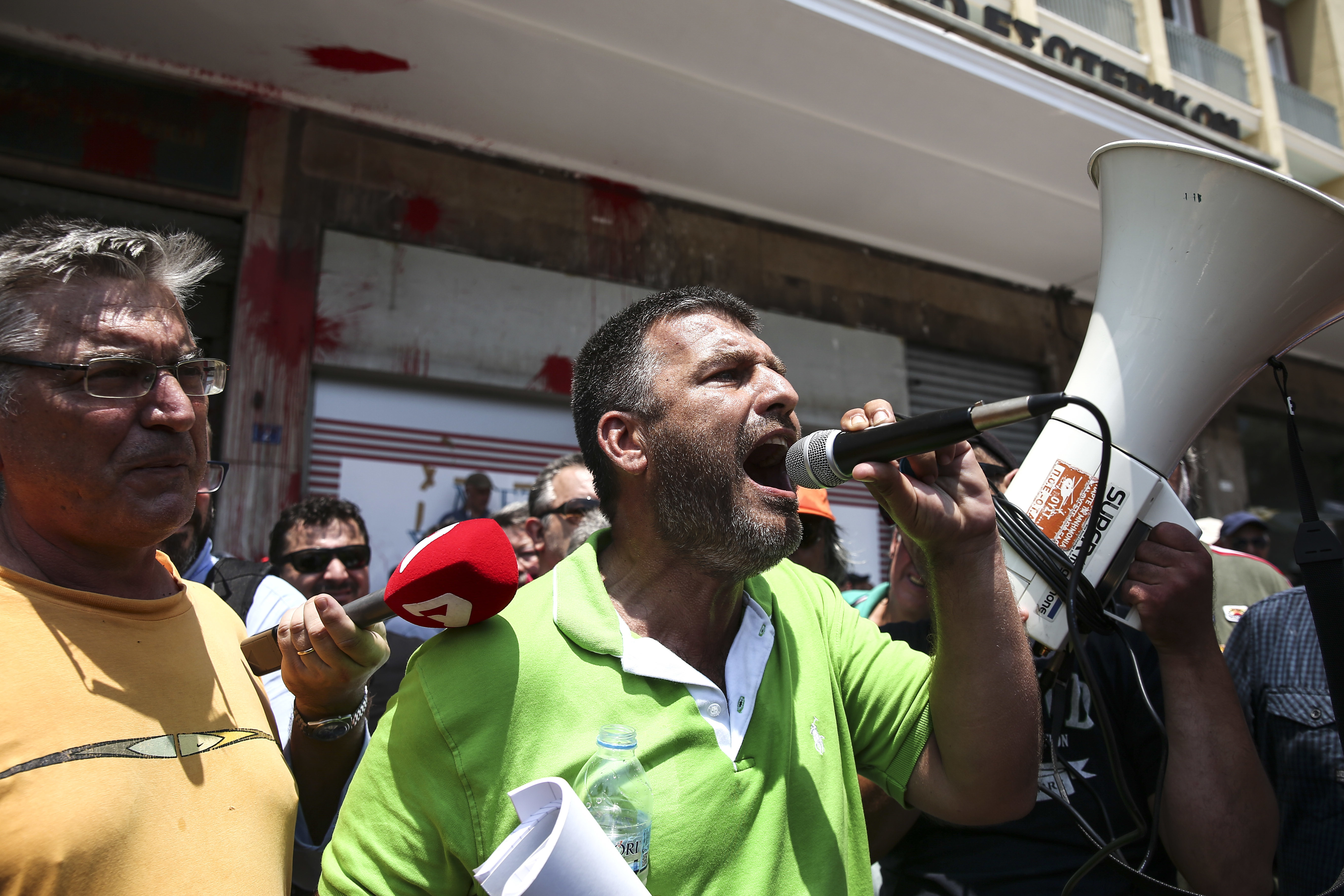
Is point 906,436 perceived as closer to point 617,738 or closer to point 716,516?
point 716,516

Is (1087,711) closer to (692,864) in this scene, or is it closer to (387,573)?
(692,864)

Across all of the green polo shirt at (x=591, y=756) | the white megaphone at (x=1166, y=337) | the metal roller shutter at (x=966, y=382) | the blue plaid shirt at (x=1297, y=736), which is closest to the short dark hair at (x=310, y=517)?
the green polo shirt at (x=591, y=756)

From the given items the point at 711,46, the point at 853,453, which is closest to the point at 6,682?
the point at 853,453

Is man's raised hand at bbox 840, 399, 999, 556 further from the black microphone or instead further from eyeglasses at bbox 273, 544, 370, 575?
eyeglasses at bbox 273, 544, 370, 575

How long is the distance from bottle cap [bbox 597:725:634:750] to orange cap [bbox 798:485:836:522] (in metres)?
1.98

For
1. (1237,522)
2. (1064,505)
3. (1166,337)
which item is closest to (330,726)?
(1064,505)

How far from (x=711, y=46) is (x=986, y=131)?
2784 millimetres

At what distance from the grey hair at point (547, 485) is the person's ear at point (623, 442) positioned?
1.96 metres

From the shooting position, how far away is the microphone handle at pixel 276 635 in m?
1.38

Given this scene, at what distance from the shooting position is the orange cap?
3.22m

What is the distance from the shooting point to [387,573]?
19.3 feet

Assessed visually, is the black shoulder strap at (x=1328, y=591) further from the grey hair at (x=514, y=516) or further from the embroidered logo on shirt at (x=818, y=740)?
the grey hair at (x=514, y=516)

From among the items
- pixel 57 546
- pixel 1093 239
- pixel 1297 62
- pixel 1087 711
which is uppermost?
pixel 1297 62

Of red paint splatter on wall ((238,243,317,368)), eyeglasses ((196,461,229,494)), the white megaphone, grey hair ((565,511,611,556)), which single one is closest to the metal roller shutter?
red paint splatter on wall ((238,243,317,368))
